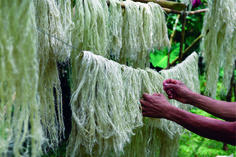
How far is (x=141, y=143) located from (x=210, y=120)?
1.31ft

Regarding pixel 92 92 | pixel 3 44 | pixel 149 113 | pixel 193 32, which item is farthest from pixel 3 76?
pixel 193 32

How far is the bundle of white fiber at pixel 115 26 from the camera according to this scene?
34.3 inches

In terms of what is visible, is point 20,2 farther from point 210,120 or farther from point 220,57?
point 220,57

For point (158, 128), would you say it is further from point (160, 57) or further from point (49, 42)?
point (160, 57)

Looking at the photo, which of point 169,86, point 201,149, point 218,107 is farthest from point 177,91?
point 201,149

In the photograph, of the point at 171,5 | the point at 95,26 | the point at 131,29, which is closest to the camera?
the point at 95,26

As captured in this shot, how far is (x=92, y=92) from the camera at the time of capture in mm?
664

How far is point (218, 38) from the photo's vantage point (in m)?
1.29

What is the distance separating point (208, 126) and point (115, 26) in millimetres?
524

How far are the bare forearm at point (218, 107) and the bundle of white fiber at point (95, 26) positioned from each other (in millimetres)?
439

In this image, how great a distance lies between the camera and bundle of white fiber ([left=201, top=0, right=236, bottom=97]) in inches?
46.6

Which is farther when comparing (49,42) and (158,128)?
(158,128)

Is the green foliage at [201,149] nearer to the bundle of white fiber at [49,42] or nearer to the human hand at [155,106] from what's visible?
the human hand at [155,106]

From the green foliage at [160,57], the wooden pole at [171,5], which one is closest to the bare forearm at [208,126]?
the wooden pole at [171,5]
